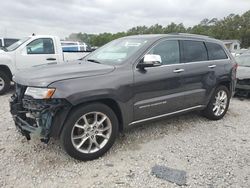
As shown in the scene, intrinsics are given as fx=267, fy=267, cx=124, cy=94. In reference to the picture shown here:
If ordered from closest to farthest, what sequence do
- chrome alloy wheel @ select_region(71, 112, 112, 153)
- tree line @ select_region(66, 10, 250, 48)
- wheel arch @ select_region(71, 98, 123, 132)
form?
chrome alloy wheel @ select_region(71, 112, 112, 153), wheel arch @ select_region(71, 98, 123, 132), tree line @ select_region(66, 10, 250, 48)

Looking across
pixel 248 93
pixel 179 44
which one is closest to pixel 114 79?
pixel 179 44

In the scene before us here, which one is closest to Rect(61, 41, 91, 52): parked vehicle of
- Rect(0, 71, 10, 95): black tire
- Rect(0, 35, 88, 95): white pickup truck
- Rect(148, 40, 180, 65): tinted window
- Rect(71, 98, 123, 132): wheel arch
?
Rect(0, 35, 88, 95): white pickup truck

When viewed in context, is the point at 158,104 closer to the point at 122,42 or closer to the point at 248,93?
the point at 122,42

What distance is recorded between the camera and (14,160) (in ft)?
11.8

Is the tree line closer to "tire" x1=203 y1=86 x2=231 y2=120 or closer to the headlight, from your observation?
"tire" x1=203 y1=86 x2=231 y2=120

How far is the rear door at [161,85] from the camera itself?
4.02m

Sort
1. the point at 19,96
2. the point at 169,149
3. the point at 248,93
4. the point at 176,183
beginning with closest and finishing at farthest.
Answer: the point at 176,183 < the point at 19,96 < the point at 169,149 < the point at 248,93

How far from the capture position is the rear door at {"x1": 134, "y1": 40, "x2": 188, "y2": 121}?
4.02m

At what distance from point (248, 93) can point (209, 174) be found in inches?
205

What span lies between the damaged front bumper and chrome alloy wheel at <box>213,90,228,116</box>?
340 cm

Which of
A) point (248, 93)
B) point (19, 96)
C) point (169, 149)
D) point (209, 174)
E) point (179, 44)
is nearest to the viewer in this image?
point (209, 174)

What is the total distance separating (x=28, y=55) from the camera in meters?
7.93

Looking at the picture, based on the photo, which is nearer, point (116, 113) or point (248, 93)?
point (116, 113)

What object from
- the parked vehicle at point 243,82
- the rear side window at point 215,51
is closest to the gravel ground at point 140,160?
the rear side window at point 215,51
